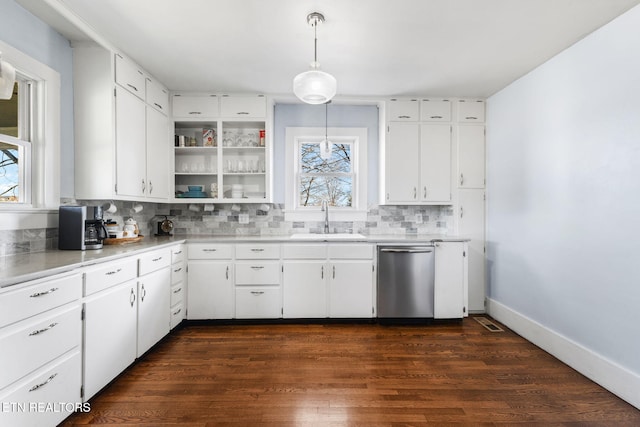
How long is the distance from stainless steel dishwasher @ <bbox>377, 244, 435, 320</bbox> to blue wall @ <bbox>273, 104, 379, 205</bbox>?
93 cm

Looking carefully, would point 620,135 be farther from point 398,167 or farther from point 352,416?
point 352,416

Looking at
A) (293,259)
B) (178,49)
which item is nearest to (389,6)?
(178,49)

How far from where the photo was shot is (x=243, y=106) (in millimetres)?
3561

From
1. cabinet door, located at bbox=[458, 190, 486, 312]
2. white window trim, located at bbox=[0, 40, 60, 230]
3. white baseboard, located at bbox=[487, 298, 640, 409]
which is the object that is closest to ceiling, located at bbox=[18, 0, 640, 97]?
white window trim, located at bbox=[0, 40, 60, 230]

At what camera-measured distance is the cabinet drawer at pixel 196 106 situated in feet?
11.6

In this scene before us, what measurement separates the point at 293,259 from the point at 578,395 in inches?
97.5

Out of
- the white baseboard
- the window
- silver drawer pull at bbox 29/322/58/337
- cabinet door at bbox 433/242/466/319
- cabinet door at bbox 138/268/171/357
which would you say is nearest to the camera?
silver drawer pull at bbox 29/322/58/337

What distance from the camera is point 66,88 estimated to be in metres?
2.46

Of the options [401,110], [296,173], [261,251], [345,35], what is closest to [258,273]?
[261,251]

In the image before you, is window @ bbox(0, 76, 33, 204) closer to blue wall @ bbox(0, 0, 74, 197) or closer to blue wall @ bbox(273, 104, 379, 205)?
blue wall @ bbox(0, 0, 74, 197)

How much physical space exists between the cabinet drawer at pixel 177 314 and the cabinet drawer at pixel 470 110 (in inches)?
149

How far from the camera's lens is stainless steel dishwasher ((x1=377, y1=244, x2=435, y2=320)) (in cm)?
325

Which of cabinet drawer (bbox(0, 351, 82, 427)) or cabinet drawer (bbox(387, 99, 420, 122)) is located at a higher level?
cabinet drawer (bbox(387, 99, 420, 122))

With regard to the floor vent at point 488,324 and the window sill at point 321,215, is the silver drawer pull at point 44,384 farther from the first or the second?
the floor vent at point 488,324
